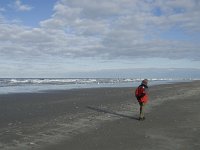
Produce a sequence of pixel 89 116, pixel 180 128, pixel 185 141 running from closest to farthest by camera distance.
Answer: pixel 185 141, pixel 180 128, pixel 89 116

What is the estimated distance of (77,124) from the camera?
13.8m

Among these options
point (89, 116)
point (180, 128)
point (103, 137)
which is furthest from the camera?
point (89, 116)

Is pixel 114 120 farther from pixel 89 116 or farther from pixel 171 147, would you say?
pixel 171 147

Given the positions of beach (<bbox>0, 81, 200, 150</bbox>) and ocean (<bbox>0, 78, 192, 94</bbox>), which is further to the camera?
ocean (<bbox>0, 78, 192, 94</bbox>)

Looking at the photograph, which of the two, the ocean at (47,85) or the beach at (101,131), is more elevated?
the ocean at (47,85)

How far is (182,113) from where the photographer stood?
17.1 meters

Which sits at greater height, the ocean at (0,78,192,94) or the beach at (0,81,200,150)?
the ocean at (0,78,192,94)

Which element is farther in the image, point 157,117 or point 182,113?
point 182,113

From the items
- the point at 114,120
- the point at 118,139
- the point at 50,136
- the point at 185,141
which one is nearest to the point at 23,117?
the point at 114,120

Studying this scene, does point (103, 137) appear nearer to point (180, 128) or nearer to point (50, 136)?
point (50, 136)

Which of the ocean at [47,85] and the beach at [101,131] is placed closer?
the beach at [101,131]

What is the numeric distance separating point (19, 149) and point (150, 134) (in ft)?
14.3

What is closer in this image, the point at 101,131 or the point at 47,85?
the point at 101,131

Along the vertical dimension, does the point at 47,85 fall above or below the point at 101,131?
above
